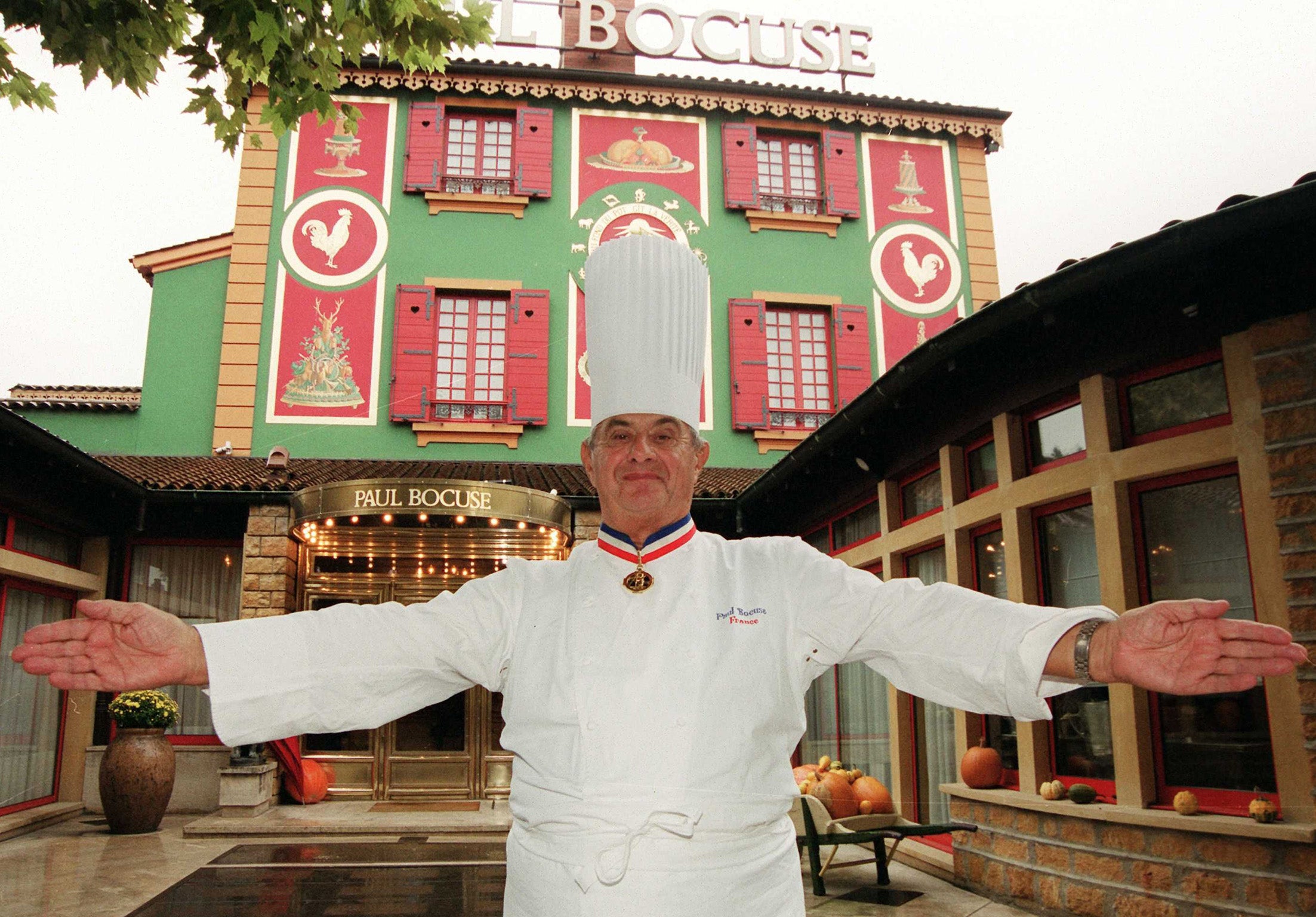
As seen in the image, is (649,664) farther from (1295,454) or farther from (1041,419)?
(1041,419)

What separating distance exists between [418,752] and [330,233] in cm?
648

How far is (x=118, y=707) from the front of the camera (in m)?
9.05

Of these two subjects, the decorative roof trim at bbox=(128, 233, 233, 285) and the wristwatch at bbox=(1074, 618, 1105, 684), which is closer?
the wristwatch at bbox=(1074, 618, 1105, 684)

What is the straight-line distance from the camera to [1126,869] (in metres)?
4.86

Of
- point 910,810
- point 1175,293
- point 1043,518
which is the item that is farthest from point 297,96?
point 910,810

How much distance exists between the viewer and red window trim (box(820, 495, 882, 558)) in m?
8.23

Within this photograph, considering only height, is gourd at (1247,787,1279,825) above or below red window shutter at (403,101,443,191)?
below

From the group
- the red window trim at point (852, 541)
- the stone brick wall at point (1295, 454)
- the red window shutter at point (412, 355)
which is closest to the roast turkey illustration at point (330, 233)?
the red window shutter at point (412, 355)

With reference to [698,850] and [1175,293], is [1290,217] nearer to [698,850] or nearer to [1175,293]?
[1175,293]

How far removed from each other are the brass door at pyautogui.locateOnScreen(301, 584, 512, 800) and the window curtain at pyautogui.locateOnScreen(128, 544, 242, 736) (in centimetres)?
90

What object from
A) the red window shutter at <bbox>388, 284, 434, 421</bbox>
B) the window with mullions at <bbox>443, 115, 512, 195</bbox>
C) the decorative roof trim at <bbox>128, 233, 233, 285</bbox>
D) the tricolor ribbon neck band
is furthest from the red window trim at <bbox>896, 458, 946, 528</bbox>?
the decorative roof trim at <bbox>128, 233, 233, 285</bbox>

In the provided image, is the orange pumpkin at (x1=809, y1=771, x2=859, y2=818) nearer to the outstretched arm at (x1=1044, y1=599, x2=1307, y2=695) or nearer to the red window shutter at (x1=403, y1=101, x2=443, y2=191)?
the outstretched arm at (x1=1044, y1=599, x2=1307, y2=695)

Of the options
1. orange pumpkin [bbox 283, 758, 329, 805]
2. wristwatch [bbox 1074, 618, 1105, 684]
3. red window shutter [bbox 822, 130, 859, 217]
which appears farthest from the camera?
red window shutter [bbox 822, 130, 859, 217]

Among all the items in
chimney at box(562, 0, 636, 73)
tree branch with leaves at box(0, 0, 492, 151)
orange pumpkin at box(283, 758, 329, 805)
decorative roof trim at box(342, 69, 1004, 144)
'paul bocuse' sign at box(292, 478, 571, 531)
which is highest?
chimney at box(562, 0, 636, 73)
